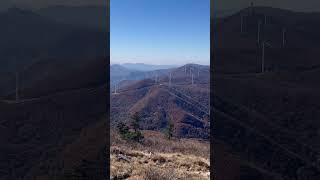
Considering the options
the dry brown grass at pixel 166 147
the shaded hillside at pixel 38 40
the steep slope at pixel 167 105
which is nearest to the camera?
the shaded hillside at pixel 38 40

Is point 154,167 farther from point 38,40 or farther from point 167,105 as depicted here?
point 167,105

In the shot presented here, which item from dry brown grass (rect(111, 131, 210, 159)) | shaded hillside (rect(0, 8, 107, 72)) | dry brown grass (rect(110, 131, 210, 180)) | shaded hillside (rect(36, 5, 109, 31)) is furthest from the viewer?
dry brown grass (rect(111, 131, 210, 159))

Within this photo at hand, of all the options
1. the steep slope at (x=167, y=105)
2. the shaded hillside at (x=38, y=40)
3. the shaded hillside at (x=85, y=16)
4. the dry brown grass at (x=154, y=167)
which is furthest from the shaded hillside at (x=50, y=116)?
the steep slope at (x=167, y=105)

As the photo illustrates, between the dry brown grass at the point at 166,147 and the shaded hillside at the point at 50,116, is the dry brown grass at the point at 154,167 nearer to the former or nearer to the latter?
the dry brown grass at the point at 166,147

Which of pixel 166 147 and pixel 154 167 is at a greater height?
pixel 154 167

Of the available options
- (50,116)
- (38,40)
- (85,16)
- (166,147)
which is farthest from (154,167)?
(166,147)

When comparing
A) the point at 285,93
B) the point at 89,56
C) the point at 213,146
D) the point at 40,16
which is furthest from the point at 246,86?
the point at 40,16

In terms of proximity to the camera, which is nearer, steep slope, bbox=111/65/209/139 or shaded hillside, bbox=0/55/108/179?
shaded hillside, bbox=0/55/108/179

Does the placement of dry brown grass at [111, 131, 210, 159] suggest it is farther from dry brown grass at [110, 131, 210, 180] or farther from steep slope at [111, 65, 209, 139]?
steep slope at [111, 65, 209, 139]

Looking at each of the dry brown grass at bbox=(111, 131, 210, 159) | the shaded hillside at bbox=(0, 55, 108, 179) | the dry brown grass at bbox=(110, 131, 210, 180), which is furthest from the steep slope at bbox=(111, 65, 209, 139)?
the shaded hillside at bbox=(0, 55, 108, 179)

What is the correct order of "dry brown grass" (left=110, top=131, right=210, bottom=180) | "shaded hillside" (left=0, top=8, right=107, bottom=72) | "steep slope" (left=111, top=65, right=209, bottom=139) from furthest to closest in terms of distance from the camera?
1. "steep slope" (left=111, top=65, right=209, bottom=139)
2. "dry brown grass" (left=110, top=131, right=210, bottom=180)
3. "shaded hillside" (left=0, top=8, right=107, bottom=72)

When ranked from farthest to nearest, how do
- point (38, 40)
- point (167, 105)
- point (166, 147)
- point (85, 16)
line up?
point (167, 105)
point (166, 147)
point (85, 16)
point (38, 40)
